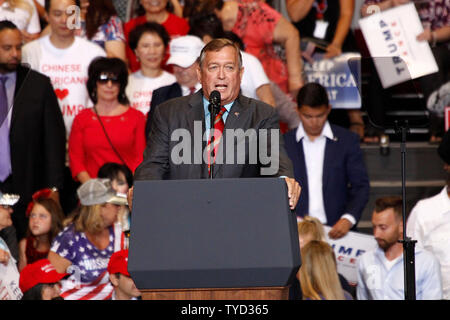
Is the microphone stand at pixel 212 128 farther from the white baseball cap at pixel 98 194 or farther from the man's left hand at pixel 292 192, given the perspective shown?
the white baseball cap at pixel 98 194

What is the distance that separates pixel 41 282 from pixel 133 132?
138 cm

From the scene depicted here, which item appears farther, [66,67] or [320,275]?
[66,67]

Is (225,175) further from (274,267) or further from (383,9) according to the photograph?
(383,9)

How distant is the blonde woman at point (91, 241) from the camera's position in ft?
18.9

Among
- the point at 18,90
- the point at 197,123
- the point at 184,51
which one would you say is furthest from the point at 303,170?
the point at 197,123

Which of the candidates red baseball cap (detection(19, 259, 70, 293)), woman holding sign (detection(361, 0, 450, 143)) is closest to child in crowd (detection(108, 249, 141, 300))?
red baseball cap (detection(19, 259, 70, 293))

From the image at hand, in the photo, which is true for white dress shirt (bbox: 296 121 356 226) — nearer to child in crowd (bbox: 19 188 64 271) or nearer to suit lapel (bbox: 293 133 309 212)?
suit lapel (bbox: 293 133 309 212)

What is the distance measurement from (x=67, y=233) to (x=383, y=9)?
3.09 metres

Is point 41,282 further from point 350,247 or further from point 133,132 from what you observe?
point 350,247

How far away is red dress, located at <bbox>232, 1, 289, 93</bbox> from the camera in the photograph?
714 cm

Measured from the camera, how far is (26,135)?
645 cm

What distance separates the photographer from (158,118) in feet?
14.1

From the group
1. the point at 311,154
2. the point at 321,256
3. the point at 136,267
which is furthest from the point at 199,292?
the point at 311,154

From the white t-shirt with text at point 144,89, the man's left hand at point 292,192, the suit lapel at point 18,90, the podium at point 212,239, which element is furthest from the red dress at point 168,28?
the podium at point 212,239
